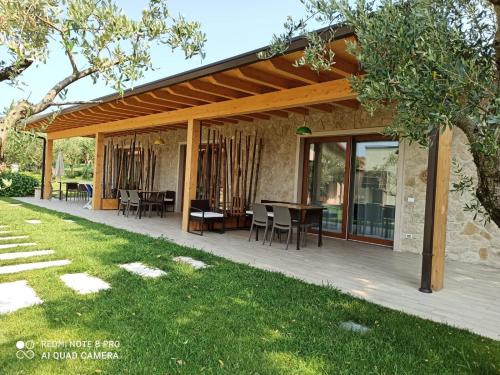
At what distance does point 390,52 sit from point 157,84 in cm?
480

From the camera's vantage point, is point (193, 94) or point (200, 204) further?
point (200, 204)

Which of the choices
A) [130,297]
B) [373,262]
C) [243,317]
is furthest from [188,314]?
[373,262]

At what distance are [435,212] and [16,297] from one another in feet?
14.6

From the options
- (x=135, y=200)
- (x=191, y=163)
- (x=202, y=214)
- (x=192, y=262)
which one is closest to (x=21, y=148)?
(x=192, y=262)

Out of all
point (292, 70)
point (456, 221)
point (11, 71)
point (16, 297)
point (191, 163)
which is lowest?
point (16, 297)

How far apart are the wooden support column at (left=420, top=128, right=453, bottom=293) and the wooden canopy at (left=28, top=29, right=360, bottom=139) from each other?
130cm

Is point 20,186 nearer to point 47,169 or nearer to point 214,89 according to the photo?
point 47,169

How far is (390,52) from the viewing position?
2.21 m

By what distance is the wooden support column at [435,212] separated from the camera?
4172 millimetres

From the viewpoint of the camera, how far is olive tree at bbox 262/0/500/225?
175cm

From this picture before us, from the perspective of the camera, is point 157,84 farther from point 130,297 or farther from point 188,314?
point 188,314

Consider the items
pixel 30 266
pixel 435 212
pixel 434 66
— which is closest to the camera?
pixel 434 66

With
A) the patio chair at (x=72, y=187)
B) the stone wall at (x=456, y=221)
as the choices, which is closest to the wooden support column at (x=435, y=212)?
the stone wall at (x=456, y=221)

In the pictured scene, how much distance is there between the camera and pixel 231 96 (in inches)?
265
